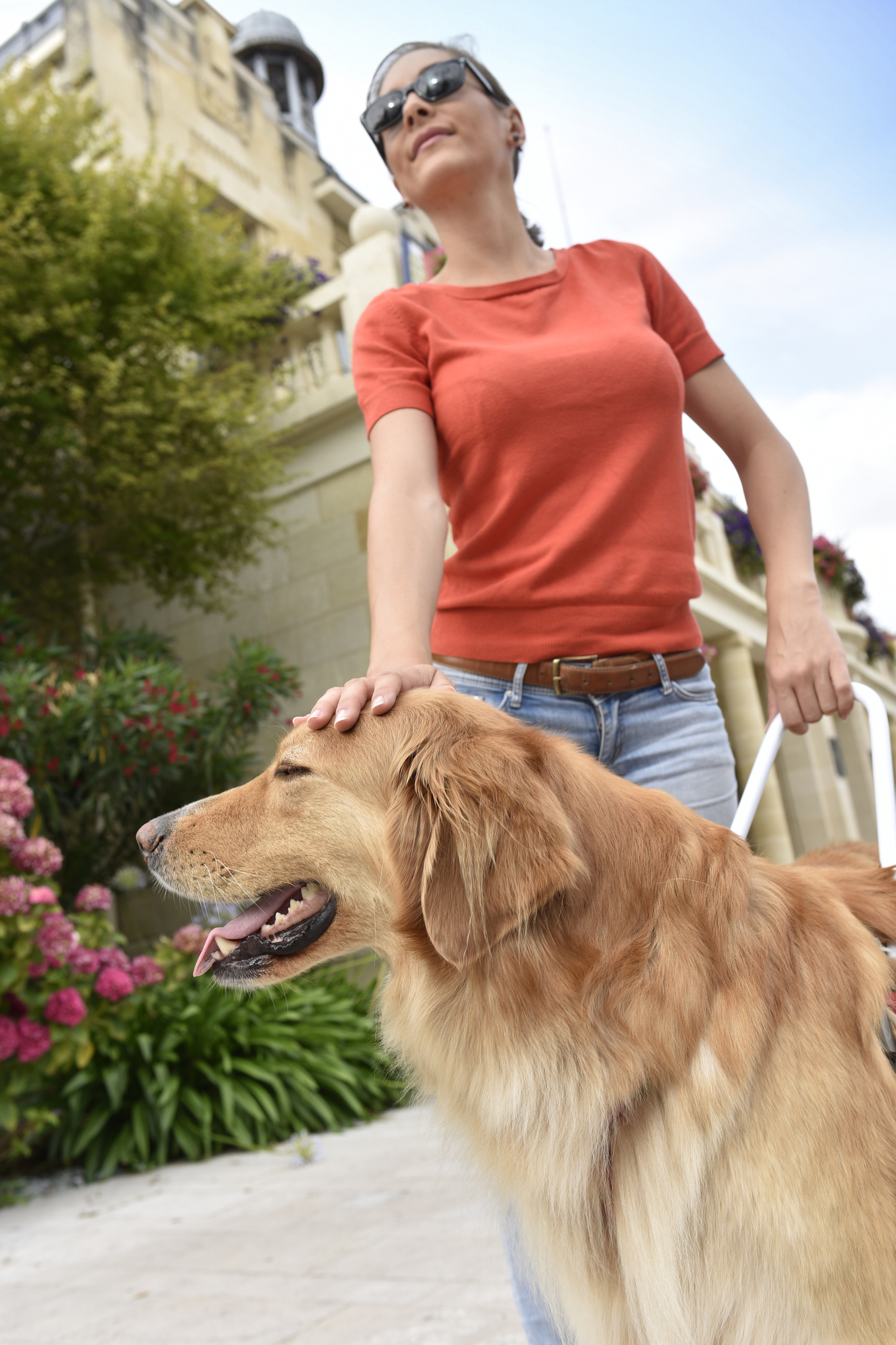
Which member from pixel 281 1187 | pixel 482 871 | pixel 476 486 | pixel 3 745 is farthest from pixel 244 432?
pixel 482 871

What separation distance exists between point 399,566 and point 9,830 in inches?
154

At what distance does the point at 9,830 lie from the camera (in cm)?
484

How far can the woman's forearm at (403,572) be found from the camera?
169 cm

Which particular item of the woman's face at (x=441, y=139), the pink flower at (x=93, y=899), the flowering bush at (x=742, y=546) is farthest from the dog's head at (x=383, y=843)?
the flowering bush at (x=742, y=546)

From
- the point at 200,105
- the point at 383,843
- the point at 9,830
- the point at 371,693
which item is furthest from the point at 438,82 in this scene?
the point at 200,105

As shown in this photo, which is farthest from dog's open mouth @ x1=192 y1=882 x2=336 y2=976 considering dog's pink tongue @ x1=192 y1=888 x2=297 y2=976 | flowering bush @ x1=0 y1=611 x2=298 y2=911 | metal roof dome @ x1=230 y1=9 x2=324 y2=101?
metal roof dome @ x1=230 y1=9 x2=324 y2=101

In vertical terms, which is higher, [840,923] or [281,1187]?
[840,923]

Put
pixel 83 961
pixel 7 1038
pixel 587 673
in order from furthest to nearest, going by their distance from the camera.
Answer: pixel 83 961
pixel 7 1038
pixel 587 673

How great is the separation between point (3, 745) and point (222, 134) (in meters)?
13.6

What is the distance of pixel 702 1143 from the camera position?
1282 millimetres

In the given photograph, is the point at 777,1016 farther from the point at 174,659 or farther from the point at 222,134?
the point at 222,134

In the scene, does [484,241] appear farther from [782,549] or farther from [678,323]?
[782,549]

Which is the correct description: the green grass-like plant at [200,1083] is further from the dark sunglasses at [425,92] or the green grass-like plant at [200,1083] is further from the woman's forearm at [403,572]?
the dark sunglasses at [425,92]

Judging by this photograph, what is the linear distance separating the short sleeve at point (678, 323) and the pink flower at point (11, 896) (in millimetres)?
4122
